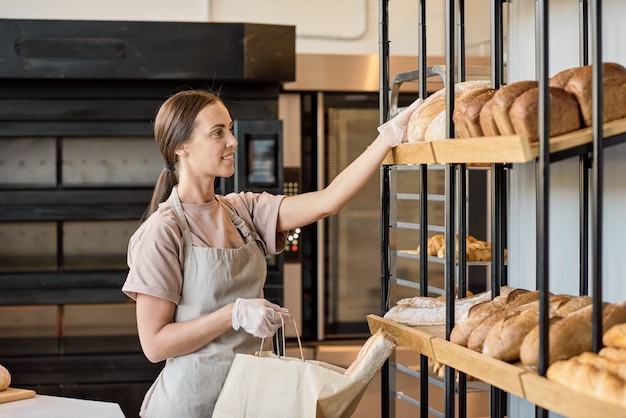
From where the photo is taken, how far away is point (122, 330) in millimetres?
3834

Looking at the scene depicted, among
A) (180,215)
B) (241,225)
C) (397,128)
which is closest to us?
(397,128)

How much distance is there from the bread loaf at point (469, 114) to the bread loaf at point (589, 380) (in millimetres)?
481

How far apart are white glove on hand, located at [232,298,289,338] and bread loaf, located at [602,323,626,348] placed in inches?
29.9

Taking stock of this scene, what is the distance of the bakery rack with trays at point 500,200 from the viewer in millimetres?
1368

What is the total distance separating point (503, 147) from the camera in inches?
55.5

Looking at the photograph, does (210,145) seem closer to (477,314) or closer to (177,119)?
(177,119)

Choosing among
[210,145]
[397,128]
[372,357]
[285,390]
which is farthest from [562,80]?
[210,145]

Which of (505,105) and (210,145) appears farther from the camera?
A: (210,145)

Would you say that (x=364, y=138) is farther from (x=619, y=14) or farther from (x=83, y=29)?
(x=619, y=14)

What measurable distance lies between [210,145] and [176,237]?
0.25 meters

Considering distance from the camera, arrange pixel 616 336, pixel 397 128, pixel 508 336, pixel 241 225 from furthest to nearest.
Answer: pixel 241 225 → pixel 397 128 → pixel 508 336 → pixel 616 336

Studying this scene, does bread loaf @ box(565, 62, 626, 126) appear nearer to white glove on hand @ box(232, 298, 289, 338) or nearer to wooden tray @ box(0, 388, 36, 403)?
white glove on hand @ box(232, 298, 289, 338)

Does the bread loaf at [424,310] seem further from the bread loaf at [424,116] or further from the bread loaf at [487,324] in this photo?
the bread loaf at [424,116]

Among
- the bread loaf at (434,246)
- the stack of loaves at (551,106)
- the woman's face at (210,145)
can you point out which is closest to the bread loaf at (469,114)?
the stack of loaves at (551,106)
